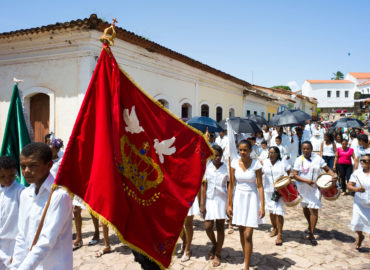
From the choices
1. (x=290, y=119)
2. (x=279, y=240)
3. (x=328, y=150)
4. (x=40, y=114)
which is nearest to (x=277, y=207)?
(x=279, y=240)

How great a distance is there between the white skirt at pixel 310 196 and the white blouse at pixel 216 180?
1.83m

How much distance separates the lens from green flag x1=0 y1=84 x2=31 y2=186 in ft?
15.6

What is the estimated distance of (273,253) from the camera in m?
5.00

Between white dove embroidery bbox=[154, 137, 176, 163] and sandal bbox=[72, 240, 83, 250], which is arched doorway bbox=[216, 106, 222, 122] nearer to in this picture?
sandal bbox=[72, 240, 83, 250]

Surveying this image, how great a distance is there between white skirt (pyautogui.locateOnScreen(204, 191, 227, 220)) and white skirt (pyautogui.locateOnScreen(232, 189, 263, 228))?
0.22 meters

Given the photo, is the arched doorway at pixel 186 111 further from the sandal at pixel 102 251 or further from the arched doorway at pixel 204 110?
the sandal at pixel 102 251

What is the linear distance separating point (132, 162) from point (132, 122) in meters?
0.40

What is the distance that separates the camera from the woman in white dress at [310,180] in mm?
5441

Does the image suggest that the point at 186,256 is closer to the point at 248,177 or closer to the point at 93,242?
the point at 248,177

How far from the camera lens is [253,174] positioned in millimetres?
4375

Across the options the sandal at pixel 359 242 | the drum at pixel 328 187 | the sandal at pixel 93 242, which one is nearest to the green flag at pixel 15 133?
the sandal at pixel 93 242

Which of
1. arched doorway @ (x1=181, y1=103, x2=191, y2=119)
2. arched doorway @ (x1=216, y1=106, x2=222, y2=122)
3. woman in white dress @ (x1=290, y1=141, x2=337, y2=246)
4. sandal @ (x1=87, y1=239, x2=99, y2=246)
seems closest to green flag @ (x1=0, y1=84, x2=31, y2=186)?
sandal @ (x1=87, y1=239, x2=99, y2=246)

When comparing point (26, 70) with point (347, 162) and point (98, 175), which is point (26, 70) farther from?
point (347, 162)

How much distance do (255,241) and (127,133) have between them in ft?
12.7
